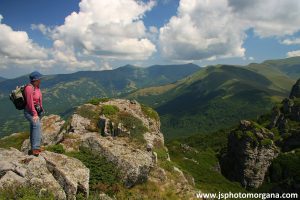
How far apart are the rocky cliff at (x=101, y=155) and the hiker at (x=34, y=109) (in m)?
0.82

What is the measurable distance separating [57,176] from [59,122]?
32.8 meters

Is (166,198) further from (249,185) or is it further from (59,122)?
(249,185)

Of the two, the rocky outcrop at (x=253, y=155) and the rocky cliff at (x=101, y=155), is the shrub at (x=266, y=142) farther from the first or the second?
the rocky cliff at (x=101, y=155)

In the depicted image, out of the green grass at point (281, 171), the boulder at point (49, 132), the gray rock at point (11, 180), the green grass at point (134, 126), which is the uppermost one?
the gray rock at point (11, 180)

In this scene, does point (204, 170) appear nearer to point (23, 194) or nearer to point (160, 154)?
point (160, 154)

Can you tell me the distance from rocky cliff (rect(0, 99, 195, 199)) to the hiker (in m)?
0.82

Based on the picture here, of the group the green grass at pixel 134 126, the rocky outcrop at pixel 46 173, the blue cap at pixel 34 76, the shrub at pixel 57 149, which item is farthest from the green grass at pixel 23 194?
the green grass at pixel 134 126

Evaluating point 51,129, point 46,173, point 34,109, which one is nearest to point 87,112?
point 51,129

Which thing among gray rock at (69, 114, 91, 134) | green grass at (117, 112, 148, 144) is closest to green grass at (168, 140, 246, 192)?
green grass at (117, 112, 148, 144)

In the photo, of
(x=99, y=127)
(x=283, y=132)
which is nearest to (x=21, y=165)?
(x=99, y=127)

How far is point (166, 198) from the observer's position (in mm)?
24016

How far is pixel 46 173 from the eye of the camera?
58.2 feet

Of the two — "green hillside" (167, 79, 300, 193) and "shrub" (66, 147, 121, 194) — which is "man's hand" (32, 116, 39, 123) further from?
"green hillside" (167, 79, 300, 193)

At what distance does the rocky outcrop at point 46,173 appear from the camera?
16391mm
